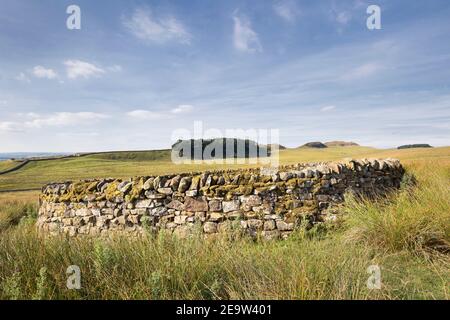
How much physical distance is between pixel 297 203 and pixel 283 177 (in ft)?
2.44

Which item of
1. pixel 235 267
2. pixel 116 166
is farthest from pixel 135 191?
pixel 116 166

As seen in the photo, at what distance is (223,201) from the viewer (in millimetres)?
8266

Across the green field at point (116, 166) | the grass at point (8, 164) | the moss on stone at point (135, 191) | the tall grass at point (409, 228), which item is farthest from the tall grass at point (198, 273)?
the grass at point (8, 164)

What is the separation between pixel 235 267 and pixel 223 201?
3.73 metres

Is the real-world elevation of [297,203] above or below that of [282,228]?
above

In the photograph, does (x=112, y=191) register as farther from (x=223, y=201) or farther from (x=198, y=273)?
(x=198, y=273)

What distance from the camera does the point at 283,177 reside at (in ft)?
27.4

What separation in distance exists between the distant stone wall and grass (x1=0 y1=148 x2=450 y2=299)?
218 centimetres

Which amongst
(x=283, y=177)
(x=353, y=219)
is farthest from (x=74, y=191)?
(x=353, y=219)

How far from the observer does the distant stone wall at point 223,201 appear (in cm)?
806

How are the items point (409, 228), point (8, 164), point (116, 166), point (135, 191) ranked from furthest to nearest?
point (8, 164), point (116, 166), point (135, 191), point (409, 228)

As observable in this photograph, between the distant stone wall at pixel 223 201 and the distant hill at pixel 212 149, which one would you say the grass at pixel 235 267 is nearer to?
the distant stone wall at pixel 223 201
